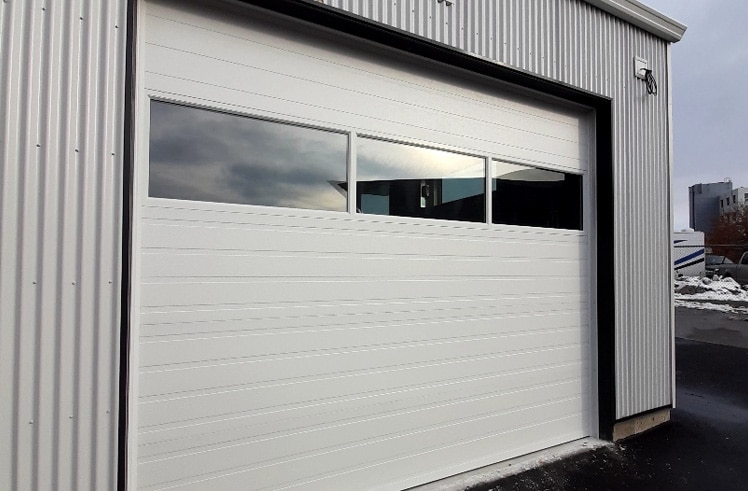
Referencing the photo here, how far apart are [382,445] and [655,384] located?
322 centimetres

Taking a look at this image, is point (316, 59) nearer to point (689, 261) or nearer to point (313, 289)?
point (313, 289)

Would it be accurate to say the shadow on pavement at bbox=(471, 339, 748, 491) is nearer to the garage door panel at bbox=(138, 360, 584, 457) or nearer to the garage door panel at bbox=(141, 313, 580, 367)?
the garage door panel at bbox=(138, 360, 584, 457)

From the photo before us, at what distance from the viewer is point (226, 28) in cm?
280

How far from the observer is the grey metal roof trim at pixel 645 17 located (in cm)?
437

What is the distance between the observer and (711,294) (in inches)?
631

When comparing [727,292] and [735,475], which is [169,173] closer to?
[735,475]

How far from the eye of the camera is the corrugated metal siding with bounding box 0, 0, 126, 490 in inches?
80.7

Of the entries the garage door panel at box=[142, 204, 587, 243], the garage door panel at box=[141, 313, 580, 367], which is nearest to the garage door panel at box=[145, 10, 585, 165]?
the garage door panel at box=[142, 204, 587, 243]

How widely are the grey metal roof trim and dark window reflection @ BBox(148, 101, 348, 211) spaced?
10.6ft

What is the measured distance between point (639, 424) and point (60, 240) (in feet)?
17.0

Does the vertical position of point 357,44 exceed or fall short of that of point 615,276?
it exceeds it

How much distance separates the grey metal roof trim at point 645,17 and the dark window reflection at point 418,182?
2228 mm

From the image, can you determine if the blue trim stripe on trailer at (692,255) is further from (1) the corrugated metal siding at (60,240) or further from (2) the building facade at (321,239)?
(1) the corrugated metal siding at (60,240)

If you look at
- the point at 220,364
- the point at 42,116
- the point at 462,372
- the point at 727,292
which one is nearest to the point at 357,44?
the point at 42,116
